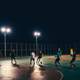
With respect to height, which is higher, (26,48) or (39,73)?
(26,48)

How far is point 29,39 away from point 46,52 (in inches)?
465

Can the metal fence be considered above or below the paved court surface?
above

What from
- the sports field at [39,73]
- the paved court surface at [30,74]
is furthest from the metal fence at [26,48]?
the paved court surface at [30,74]

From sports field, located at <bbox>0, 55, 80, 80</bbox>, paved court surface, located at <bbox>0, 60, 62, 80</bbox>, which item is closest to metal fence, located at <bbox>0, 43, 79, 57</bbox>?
sports field, located at <bbox>0, 55, 80, 80</bbox>

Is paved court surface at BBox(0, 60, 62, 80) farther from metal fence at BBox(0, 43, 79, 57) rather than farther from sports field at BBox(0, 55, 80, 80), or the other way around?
metal fence at BBox(0, 43, 79, 57)

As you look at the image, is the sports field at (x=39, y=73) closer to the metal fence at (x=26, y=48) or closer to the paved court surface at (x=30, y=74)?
the paved court surface at (x=30, y=74)

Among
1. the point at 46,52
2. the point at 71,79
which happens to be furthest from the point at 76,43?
the point at 71,79

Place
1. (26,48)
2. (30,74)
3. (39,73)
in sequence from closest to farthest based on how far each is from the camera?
(30,74), (39,73), (26,48)

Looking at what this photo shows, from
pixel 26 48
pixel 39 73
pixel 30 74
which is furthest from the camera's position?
pixel 26 48

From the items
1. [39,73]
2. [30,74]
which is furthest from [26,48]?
[30,74]

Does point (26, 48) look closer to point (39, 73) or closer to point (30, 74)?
point (39, 73)

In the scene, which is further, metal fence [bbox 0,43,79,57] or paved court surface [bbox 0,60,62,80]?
metal fence [bbox 0,43,79,57]

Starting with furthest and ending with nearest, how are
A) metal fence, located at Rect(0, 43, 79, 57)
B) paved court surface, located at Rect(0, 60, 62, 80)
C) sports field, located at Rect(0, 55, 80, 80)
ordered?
metal fence, located at Rect(0, 43, 79, 57) → sports field, located at Rect(0, 55, 80, 80) → paved court surface, located at Rect(0, 60, 62, 80)

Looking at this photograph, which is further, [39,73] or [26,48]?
[26,48]
